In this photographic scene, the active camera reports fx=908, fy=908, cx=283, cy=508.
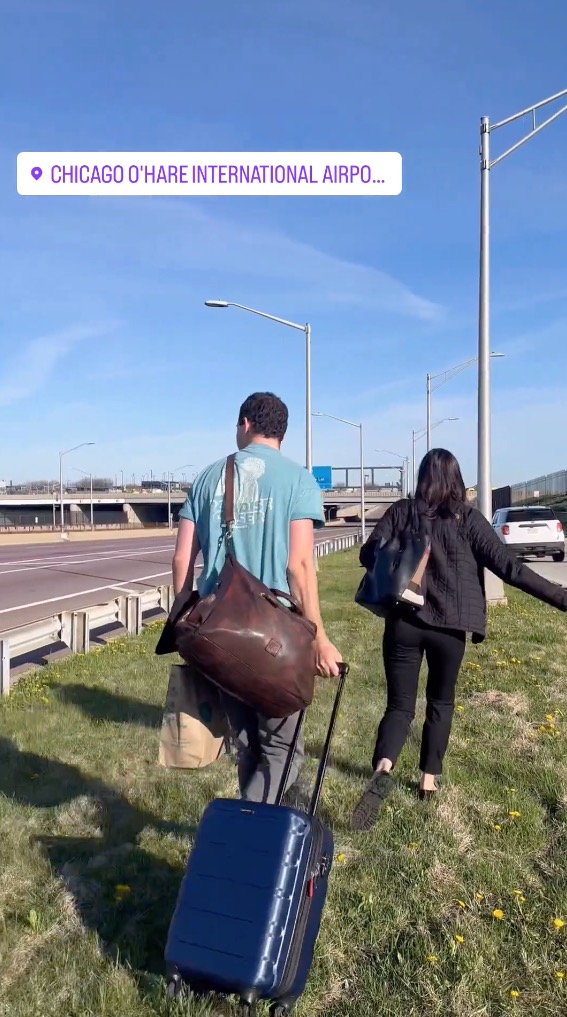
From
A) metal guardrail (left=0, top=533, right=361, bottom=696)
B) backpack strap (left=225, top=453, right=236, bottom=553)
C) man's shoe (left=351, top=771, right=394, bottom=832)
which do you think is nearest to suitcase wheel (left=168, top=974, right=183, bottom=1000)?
backpack strap (left=225, top=453, right=236, bottom=553)

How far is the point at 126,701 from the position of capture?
7.39 metres

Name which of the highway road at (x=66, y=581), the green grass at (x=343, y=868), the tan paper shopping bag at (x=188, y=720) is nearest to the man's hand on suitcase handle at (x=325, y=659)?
the tan paper shopping bag at (x=188, y=720)

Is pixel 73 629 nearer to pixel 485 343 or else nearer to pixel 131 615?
pixel 131 615

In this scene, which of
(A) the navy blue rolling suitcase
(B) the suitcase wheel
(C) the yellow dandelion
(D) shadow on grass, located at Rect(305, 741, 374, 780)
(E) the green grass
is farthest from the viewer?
(D) shadow on grass, located at Rect(305, 741, 374, 780)

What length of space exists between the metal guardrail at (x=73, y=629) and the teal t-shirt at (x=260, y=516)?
4.95 m

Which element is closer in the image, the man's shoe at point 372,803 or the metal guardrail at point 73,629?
the man's shoe at point 372,803

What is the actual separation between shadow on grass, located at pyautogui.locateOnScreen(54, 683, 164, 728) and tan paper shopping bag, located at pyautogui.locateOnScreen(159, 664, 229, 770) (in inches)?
129

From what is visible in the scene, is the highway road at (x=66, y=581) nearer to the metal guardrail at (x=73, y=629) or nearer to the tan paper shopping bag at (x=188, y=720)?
the metal guardrail at (x=73, y=629)

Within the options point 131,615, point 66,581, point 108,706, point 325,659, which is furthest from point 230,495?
point 66,581

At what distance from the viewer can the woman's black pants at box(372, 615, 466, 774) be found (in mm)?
4547

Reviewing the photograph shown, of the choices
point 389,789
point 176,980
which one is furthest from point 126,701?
point 176,980

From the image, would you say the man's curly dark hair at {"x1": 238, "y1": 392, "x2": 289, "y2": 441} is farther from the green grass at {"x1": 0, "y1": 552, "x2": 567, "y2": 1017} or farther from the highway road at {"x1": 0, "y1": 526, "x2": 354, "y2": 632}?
the highway road at {"x1": 0, "y1": 526, "x2": 354, "y2": 632}

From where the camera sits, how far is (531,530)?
26203mm

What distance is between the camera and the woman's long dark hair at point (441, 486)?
4.52 m
